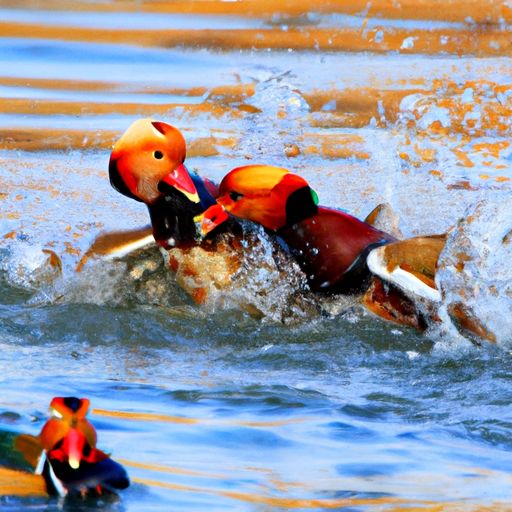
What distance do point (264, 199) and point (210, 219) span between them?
0.56ft

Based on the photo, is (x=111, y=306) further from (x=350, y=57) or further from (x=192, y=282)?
(x=350, y=57)

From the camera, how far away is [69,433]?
75.0 inches

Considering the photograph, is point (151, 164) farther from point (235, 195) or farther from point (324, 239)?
point (324, 239)

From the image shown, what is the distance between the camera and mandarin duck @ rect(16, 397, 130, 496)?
191 centimetres

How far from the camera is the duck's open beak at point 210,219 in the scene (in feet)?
12.0

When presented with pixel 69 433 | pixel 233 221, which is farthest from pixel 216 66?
pixel 69 433

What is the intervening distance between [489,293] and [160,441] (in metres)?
1.43

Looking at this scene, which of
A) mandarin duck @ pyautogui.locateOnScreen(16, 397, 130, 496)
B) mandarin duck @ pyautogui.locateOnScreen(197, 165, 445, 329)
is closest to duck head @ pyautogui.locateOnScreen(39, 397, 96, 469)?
mandarin duck @ pyautogui.locateOnScreen(16, 397, 130, 496)

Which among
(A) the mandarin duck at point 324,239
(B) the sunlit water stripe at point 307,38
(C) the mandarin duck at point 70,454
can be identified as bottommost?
(C) the mandarin duck at point 70,454

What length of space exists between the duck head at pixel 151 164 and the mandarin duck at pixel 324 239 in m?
0.13

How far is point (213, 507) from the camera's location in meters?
2.18

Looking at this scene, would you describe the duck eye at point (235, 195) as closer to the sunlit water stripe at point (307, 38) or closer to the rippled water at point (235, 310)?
the rippled water at point (235, 310)

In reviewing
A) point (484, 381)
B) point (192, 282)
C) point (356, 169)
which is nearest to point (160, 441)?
point (484, 381)

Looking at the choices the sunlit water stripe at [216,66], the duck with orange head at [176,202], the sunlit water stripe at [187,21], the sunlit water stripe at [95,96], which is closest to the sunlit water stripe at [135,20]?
the sunlit water stripe at [187,21]
